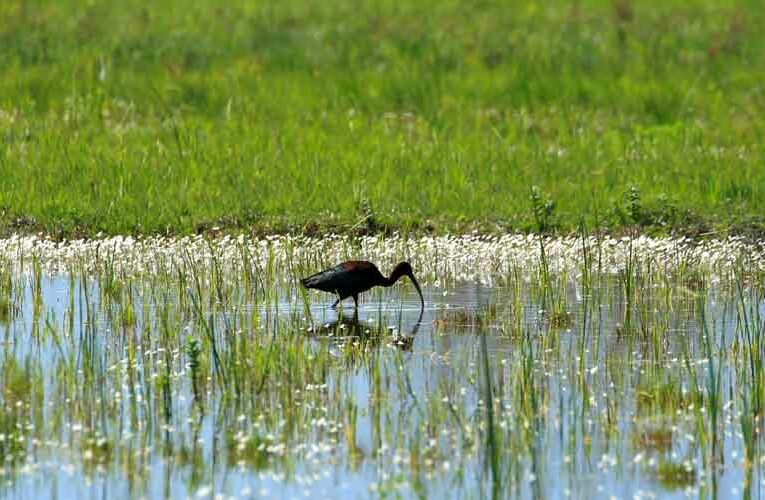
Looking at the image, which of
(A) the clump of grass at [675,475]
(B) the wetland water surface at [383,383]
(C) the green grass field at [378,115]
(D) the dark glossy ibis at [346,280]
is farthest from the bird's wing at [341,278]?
(A) the clump of grass at [675,475]

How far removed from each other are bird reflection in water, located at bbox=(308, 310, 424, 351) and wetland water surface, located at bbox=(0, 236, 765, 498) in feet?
0.09

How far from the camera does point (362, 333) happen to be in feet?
30.7

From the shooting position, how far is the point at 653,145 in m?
15.1

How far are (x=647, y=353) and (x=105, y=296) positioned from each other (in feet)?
10.6

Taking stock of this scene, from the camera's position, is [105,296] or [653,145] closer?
[105,296]

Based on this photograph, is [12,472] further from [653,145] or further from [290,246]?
[653,145]

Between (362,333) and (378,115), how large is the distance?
7240mm

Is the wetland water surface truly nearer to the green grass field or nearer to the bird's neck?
the bird's neck

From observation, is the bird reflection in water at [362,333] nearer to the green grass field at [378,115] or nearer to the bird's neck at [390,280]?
the bird's neck at [390,280]

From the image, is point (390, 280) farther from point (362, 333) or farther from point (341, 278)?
point (362, 333)

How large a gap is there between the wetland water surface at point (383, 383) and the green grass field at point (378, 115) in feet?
5.47

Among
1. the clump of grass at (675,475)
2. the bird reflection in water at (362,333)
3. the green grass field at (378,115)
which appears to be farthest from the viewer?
the green grass field at (378,115)

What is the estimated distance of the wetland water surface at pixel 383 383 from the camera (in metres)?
6.43

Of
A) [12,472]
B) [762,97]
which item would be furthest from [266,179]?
[12,472]
